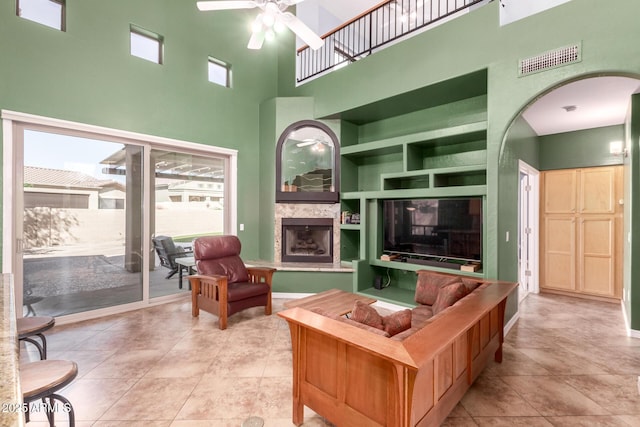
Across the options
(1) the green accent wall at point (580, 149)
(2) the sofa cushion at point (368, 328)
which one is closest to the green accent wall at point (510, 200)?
(1) the green accent wall at point (580, 149)

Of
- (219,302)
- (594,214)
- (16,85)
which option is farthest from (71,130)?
(594,214)

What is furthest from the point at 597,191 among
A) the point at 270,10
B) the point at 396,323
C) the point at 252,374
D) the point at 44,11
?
the point at 44,11

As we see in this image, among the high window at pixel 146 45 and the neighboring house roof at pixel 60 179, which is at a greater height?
the high window at pixel 146 45

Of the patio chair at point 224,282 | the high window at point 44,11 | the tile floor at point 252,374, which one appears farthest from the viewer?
the patio chair at point 224,282

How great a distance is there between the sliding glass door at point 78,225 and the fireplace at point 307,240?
216 cm

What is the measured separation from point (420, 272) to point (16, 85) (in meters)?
4.81

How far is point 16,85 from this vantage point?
3201 millimetres

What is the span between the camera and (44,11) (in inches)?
135

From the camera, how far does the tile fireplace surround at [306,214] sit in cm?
494

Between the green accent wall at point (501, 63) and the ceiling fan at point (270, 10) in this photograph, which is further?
the ceiling fan at point (270, 10)

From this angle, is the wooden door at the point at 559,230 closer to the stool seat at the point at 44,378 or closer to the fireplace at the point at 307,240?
the fireplace at the point at 307,240

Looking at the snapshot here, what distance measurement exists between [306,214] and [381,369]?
3614 millimetres

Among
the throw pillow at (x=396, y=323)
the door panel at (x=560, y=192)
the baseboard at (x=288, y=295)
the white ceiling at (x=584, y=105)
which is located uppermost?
the white ceiling at (x=584, y=105)

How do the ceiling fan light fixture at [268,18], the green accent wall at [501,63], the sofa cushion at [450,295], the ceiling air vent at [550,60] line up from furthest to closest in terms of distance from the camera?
the ceiling fan light fixture at [268,18], the ceiling air vent at [550,60], the green accent wall at [501,63], the sofa cushion at [450,295]
